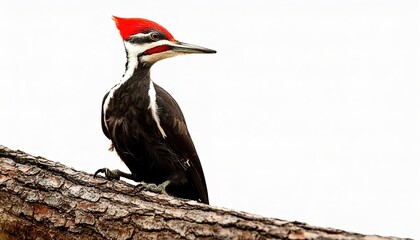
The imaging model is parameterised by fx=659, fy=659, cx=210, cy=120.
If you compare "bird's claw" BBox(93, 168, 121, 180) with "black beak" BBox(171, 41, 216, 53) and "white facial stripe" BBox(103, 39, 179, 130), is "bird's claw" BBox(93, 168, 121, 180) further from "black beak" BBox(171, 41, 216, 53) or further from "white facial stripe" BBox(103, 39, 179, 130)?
"black beak" BBox(171, 41, 216, 53)

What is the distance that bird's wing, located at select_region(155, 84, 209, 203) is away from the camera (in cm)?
543

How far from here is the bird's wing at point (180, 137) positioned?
17.8 ft

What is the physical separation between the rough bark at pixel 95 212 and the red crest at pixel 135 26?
4.68 ft

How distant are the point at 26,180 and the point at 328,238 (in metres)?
2.23

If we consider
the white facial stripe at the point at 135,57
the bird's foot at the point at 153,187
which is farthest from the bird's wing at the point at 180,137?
the bird's foot at the point at 153,187

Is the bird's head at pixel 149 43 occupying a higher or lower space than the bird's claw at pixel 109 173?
higher

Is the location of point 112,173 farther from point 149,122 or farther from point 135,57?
point 135,57

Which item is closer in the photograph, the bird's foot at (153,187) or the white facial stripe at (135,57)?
the bird's foot at (153,187)

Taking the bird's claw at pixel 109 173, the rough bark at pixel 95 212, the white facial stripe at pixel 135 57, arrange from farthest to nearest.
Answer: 1. the white facial stripe at pixel 135 57
2. the bird's claw at pixel 109 173
3. the rough bark at pixel 95 212

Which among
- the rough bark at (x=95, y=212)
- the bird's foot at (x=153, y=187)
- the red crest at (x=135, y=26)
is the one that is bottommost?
the rough bark at (x=95, y=212)

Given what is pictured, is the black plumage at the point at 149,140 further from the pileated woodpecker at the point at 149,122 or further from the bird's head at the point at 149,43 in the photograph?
the bird's head at the point at 149,43

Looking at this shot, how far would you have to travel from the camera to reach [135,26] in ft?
18.4

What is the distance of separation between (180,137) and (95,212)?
145 cm

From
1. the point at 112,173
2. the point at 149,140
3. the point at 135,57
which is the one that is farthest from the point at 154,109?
the point at 112,173
